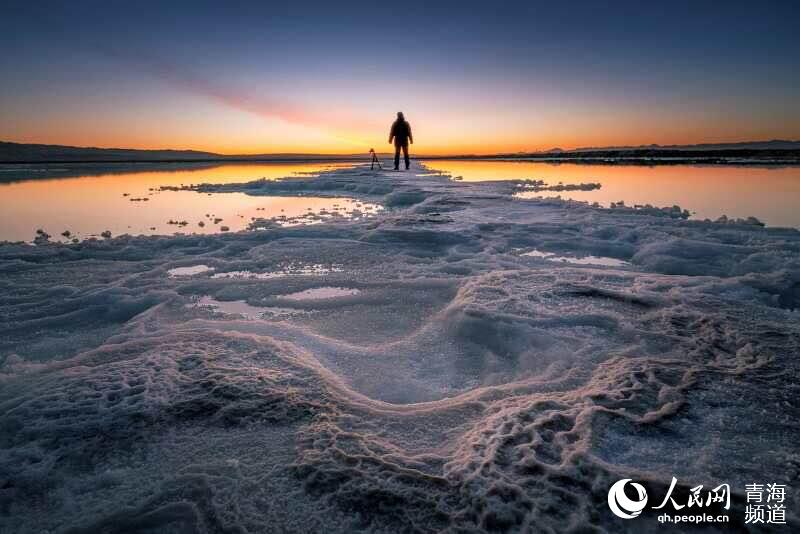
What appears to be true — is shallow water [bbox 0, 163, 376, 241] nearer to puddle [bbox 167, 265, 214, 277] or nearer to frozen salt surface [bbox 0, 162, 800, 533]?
puddle [bbox 167, 265, 214, 277]

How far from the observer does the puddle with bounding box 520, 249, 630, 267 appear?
5000mm

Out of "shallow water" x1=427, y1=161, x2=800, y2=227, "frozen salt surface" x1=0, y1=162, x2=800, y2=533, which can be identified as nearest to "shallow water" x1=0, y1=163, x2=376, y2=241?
A: "frozen salt surface" x1=0, y1=162, x2=800, y2=533

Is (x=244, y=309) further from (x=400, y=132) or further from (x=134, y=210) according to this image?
(x=400, y=132)

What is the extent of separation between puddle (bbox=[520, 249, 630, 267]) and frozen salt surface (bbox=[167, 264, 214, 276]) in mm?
4016

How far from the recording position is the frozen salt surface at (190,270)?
4816mm

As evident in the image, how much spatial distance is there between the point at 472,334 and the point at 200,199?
1159 cm

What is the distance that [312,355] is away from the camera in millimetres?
2787

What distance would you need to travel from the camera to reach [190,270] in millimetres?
4957

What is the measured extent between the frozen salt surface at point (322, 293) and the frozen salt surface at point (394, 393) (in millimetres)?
108

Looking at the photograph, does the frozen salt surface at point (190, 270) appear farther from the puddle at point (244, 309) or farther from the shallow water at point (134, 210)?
the shallow water at point (134, 210)

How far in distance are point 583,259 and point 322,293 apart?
332 cm

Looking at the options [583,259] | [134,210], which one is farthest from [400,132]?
[583,259]

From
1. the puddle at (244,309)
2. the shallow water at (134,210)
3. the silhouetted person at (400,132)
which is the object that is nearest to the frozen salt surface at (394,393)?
the puddle at (244,309)

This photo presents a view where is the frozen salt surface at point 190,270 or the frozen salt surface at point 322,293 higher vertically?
the frozen salt surface at point 190,270
